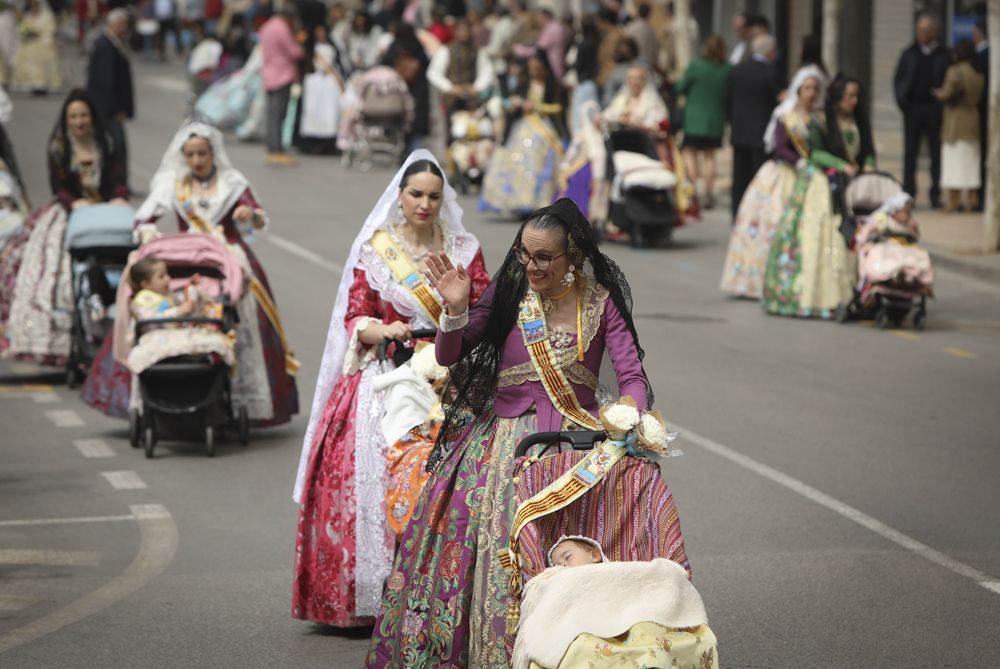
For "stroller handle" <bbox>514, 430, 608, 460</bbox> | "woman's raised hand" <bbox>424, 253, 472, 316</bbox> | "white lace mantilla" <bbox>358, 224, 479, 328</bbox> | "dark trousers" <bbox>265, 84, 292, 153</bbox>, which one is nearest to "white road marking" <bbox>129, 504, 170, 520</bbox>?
"white lace mantilla" <bbox>358, 224, 479, 328</bbox>

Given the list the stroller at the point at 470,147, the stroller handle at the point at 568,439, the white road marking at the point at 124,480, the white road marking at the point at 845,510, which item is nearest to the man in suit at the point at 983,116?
the stroller at the point at 470,147

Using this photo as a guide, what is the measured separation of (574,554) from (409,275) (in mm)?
2280

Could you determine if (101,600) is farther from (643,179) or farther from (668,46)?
Answer: (668,46)

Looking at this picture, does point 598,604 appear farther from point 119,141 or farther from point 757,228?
point 757,228

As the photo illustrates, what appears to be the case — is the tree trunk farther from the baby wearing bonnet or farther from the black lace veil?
the baby wearing bonnet

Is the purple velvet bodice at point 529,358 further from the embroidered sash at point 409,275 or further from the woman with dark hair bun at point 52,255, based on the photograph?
the woman with dark hair bun at point 52,255

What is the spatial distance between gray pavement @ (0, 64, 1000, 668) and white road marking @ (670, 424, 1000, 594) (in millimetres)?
20

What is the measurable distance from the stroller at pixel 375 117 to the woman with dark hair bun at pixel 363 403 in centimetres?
2029

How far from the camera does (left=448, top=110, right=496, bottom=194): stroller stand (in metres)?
25.8

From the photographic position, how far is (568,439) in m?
6.34

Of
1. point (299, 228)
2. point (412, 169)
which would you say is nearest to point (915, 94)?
point (299, 228)

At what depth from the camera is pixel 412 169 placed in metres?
8.12

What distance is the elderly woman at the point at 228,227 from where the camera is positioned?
39.4 feet

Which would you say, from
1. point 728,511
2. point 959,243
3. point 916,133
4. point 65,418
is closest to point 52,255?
point 65,418
